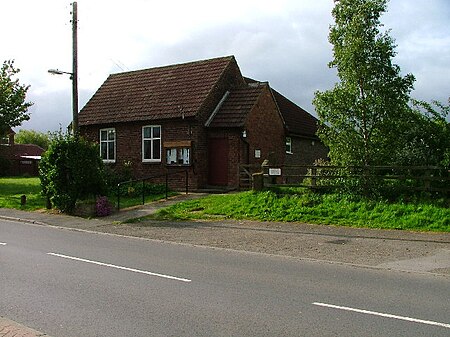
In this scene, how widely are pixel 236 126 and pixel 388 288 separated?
17236 millimetres

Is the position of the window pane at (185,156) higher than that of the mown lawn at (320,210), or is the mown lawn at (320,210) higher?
the window pane at (185,156)

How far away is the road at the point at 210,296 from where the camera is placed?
20.8 feet

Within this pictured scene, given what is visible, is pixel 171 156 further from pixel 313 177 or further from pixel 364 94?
pixel 364 94

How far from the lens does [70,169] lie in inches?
834

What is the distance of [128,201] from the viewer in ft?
78.4

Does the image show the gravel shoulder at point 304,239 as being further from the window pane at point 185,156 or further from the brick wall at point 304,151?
the brick wall at point 304,151

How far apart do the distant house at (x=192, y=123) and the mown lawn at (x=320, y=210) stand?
4.59 m

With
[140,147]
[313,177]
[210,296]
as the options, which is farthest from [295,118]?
[210,296]

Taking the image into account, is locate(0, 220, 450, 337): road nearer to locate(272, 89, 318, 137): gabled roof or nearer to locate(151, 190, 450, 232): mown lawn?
locate(151, 190, 450, 232): mown lawn

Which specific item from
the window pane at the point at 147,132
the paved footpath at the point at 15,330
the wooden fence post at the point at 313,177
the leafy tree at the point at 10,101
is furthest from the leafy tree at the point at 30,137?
the paved footpath at the point at 15,330


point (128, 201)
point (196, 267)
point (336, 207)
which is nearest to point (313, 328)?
point (196, 267)

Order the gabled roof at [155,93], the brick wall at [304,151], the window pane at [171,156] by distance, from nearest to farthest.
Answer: the window pane at [171,156], the gabled roof at [155,93], the brick wall at [304,151]

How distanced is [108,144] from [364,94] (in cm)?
1601

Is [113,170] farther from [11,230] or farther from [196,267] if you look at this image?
[196,267]
